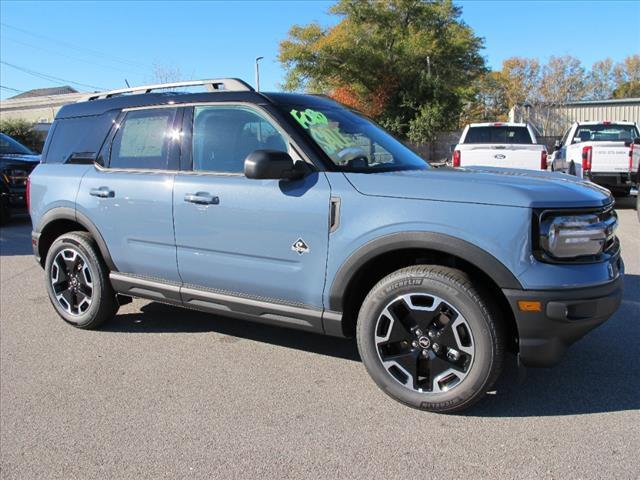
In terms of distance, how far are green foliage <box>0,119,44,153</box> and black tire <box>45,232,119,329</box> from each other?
24.6 meters

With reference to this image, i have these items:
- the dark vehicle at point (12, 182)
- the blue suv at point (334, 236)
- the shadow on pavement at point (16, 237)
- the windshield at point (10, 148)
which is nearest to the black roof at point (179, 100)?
the blue suv at point (334, 236)

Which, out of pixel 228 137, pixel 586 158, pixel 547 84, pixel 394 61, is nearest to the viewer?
pixel 228 137

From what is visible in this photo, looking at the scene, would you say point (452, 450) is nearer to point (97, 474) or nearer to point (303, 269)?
point (303, 269)

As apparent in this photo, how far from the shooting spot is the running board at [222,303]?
11.3ft

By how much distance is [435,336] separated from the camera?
3.09 m

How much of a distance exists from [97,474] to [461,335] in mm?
1983

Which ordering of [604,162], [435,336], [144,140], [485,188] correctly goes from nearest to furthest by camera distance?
1. [485,188]
2. [435,336]
3. [144,140]
4. [604,162]

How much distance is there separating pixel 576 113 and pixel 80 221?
41.9m

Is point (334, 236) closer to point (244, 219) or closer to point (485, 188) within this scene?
point (244, 219)

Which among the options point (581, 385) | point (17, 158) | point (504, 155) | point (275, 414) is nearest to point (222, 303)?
point (275, 414)

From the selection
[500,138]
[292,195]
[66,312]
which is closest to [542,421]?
[292,195]

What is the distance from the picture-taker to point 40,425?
3.13m

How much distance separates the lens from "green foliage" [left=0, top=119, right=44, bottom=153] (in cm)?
2650

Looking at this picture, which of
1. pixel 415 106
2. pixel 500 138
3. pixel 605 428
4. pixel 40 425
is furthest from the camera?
pixel 415 106
